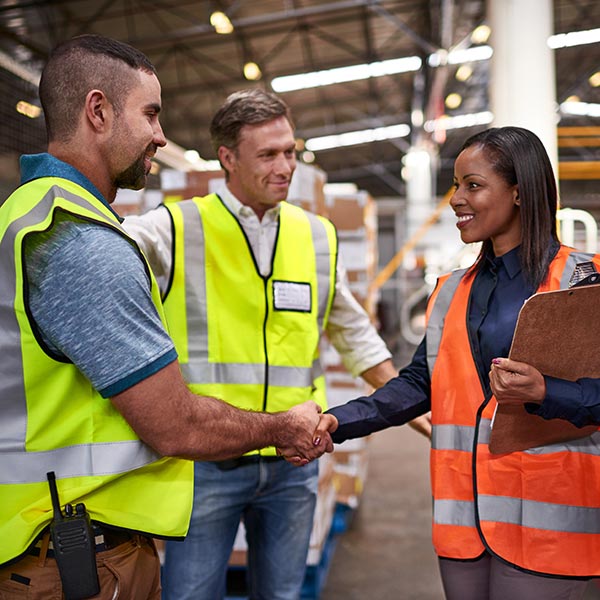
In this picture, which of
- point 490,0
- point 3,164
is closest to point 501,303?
point 490,0

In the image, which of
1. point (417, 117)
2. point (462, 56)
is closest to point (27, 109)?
point (462, 56)

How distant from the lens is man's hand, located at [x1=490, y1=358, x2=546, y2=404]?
1478 mm

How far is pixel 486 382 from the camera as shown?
5.59 feet

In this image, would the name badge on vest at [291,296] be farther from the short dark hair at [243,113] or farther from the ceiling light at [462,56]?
the ceiling light at [462,56]

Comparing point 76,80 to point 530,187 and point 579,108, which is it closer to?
point 530,187

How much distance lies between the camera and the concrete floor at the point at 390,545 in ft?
12.1

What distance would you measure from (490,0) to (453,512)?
3.93 m

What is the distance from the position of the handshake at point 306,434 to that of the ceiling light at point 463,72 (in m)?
12.6

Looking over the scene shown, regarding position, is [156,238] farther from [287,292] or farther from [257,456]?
[257,456]

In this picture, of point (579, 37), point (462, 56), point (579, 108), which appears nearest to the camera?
point (579, 37)

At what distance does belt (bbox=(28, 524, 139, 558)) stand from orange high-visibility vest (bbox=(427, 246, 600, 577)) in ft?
2.74

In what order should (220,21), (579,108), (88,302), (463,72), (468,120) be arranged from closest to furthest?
1. (88,302)
2. (220,21)
3. (463,72)
4. (579,108)
5. (468,120)

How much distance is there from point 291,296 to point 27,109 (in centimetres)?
376

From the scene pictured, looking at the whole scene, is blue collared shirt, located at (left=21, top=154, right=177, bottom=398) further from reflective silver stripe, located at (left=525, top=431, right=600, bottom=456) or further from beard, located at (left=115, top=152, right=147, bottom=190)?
reflective silver stripe, located at (left=525, top=431, right=600, bottom=456)
